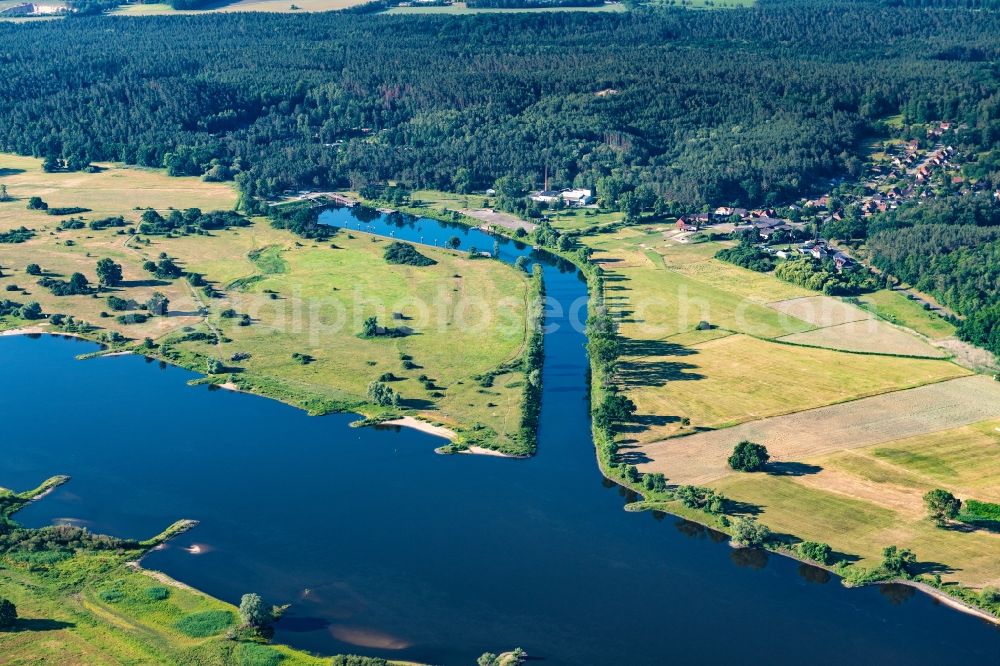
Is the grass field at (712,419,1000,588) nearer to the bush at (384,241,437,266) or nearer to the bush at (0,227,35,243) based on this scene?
the bush at (384,241,437,266)

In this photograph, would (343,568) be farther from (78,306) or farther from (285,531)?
(78,306)

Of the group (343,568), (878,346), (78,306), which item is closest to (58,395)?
(78,306)

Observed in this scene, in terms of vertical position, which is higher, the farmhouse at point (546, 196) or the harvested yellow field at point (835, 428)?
the farmhouse at point (546, 196)

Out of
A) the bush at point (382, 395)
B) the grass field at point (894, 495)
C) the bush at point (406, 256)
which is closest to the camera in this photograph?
the grass field at point (894, 495)

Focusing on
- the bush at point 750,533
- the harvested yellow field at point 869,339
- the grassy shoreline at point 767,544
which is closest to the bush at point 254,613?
the grassy shoreline at point 767,544

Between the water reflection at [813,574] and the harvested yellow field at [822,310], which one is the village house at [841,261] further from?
the water reflection at [813,574]

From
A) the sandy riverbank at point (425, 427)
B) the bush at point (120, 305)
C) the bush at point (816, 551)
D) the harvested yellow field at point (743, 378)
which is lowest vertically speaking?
the bush at point (816, 551)

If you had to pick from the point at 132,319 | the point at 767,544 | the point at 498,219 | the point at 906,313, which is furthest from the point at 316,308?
the point at 906,313
